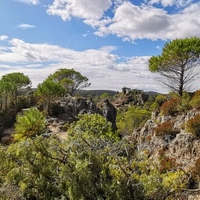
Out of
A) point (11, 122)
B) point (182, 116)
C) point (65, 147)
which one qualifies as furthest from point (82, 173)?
point (11, 122)

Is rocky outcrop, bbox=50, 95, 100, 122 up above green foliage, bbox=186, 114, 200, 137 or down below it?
below

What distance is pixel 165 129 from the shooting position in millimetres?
20859

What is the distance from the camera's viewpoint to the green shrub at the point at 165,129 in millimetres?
20775

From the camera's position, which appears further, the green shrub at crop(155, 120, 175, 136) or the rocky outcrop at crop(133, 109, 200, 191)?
the green shrub at crop(155, 120, 175, 136)

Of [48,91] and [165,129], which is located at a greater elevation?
[48,91]

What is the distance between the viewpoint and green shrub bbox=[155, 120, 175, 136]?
2077cm

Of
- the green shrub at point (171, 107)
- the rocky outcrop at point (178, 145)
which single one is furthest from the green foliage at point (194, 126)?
the green shrub at point (171, 107)

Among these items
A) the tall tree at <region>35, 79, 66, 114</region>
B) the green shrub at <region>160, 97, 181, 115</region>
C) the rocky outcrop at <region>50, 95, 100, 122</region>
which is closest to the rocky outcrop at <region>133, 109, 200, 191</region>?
the green shrub at <region>160, 97, 181, 115</region>

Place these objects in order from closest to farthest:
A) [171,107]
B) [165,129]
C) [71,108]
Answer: [165,129], [171,107], [71,108]

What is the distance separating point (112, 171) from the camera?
1084 cm

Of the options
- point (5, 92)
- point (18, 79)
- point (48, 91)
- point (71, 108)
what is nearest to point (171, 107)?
point (71, 108)

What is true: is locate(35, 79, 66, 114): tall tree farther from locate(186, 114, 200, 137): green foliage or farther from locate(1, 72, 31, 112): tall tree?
locate(186, 114, 200, 137): green foliage

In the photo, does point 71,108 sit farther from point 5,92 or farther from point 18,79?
point 18,79

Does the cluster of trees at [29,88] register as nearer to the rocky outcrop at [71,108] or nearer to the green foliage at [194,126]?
the rocky outcrop at [71,108]
